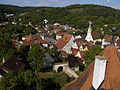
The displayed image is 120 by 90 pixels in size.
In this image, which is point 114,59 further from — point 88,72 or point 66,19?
point 66,19

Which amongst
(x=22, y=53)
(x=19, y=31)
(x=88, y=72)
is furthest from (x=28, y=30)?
(x=88, y=72)

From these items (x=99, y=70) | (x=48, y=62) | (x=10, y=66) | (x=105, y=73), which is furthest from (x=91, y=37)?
(x=99, y=70)

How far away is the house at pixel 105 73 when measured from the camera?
10.6 m

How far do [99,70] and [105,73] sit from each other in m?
0.64

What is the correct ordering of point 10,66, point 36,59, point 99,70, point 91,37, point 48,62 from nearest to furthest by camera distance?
point 99,70 → point 10,66 → point 36,59 → point 48,62 → point 91,37

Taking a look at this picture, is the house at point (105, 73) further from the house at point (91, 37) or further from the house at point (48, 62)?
the house at point (91, 37)

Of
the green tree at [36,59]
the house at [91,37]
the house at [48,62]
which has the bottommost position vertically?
the house at [91,37]

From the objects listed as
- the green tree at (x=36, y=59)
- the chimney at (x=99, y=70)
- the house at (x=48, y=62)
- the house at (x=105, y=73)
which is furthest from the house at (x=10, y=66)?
the chimney at (x=99, y=70)

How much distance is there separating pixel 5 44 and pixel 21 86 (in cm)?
1657

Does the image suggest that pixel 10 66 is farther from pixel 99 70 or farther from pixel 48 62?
pixel 99 70

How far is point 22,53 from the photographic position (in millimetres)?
37188

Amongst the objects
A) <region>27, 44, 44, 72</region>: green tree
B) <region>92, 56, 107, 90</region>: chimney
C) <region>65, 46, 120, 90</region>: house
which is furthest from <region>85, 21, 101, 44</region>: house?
<region>92, 56, 107, 90</region>: chimney

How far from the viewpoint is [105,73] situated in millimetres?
11070

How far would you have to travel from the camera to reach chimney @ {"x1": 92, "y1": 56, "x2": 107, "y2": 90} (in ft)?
34.5
